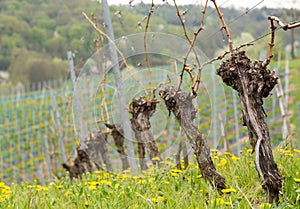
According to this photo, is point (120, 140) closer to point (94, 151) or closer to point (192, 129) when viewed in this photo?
point (94, 151)

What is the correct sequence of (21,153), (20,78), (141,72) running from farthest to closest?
1. (20,78)
2. (21,153)
3. (141,72)

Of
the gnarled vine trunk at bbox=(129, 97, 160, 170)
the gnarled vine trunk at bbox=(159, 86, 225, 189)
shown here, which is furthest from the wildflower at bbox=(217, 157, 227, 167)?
the gnarled vine trunk at bbox=(129, 97, 160, 170)

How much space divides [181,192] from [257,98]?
0.74m

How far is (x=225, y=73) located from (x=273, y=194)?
69 cm

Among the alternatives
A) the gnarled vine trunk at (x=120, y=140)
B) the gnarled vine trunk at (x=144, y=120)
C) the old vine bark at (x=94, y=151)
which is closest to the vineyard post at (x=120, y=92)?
the gnarled vine trunk at (x=144, y=120)

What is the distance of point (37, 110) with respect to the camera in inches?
762

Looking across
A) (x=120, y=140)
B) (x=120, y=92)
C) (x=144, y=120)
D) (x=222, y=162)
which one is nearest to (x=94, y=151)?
(x=120, y=140)

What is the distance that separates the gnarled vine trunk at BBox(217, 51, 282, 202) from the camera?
249 cm

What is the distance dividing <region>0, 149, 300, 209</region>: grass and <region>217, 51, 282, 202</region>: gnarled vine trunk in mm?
118

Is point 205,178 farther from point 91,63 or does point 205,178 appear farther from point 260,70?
point 91,63

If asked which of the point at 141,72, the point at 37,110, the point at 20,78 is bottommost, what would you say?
the point at 141,72

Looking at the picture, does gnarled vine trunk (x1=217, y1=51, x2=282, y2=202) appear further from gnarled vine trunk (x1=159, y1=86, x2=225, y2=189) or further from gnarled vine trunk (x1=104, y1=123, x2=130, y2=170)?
gnarled vine trunk (x1=104, y1=123, x2=130, y2=170)

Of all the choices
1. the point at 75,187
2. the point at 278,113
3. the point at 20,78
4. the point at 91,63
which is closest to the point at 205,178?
the point at 75,187

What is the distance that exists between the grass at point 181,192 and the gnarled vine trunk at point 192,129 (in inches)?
2.8
